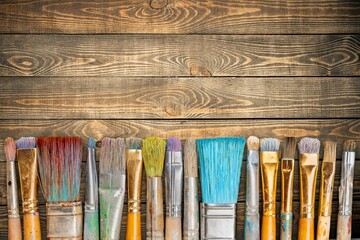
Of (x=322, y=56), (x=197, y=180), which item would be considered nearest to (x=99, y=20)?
(x=197, y=180)

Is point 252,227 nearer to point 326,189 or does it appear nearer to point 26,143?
point 326,189

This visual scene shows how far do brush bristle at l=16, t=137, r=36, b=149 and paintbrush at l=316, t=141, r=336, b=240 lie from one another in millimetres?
1049

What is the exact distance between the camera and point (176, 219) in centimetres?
213

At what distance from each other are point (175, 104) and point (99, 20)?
1.36ft

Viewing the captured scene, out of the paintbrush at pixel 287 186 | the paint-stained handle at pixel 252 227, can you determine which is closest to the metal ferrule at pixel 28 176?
the paint-stained handle at pixel 252 227

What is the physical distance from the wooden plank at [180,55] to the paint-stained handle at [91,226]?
514mm

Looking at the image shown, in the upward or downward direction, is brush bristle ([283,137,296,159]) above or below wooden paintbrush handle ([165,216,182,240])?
above

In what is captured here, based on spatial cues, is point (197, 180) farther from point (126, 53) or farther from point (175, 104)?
point (126, 53)

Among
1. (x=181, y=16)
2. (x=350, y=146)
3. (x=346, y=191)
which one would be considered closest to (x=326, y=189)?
(x=346, y=191)

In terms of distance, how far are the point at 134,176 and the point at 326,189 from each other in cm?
69

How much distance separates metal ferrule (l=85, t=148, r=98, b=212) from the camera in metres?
2.15

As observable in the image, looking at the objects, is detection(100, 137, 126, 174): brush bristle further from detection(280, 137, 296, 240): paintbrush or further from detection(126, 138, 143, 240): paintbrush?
detection(280, 137, 296, 240): paintbrush

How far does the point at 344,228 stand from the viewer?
84.4 inches

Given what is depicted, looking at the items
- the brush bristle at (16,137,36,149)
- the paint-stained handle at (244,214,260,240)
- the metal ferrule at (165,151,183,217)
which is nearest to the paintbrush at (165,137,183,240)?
the metal ferrule at (165,151,183,217)
